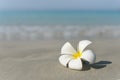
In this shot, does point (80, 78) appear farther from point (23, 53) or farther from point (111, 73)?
point (23, 53)

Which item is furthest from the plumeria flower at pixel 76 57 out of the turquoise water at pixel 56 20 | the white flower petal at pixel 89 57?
the turquoise water at pixel 56 20

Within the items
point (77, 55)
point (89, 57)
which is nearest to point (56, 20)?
point (77, 55)

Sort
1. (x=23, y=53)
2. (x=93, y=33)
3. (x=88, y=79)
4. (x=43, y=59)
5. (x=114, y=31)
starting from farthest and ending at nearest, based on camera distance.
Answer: (x=114, y=31) → (x=93, y=33) → (x=23, y=53) → (x=43, y=59) → (x=88, y=79)

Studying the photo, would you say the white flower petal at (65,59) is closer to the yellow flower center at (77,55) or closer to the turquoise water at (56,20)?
the yellow flower center at (77,55)

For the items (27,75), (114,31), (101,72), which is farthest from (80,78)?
(114,31)

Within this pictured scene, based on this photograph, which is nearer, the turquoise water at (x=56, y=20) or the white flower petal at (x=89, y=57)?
the white flower petal at (x=89, y=57)

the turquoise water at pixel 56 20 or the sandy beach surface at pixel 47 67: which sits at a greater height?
the turquoise water at pixel 56 20

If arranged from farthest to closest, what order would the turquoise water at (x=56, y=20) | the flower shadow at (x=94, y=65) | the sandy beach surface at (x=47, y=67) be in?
the turquoise water at (x=56, y=20)
the flower shadow at (x=94, y=65)
the sandy beach surface at (x=47, y=67)

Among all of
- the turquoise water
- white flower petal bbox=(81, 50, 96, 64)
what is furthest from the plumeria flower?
the turquoise water

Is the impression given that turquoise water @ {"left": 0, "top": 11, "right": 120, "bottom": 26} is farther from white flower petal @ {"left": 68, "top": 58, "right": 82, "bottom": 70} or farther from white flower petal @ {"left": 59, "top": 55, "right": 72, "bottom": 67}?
white flower petal @ {"left": 68, "top": 58, "right": 82, "bottom": 70}
